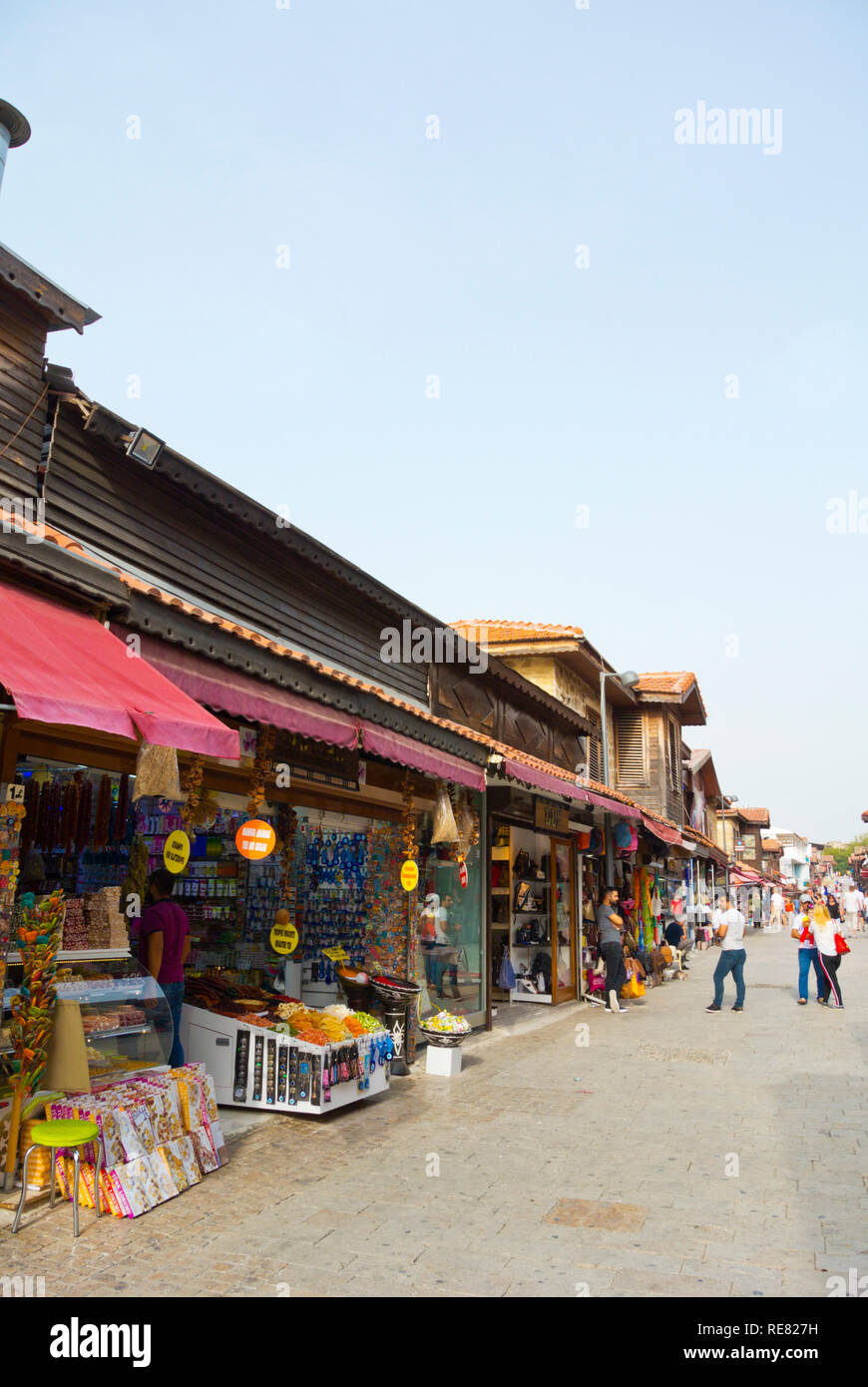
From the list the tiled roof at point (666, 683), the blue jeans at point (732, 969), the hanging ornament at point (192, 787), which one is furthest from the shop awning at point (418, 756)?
the tiled roof at point (666, 683)

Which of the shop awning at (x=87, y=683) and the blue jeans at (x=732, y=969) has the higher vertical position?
the shop awning at (x=87, y=683)

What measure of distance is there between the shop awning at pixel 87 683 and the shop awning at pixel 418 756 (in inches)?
104

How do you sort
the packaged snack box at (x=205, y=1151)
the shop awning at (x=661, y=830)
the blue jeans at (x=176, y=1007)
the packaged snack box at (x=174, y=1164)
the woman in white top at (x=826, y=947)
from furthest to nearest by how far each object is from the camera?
the shop awning at (x=661, y=830)
the woman in white top at (x=826, y=947)
the blue jeans at (x=176, y=1007)
the packaged snack box at (x=205, y=1151)
the packaged snack box at (x=174, y=1164)

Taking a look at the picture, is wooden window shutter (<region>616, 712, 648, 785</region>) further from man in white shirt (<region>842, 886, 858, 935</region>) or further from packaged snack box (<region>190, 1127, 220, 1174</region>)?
packaged snack box (<region>190, 1127, 220, 1174</region>)

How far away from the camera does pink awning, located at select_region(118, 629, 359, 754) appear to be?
235 inches

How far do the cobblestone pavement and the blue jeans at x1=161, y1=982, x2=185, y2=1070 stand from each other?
95 cm

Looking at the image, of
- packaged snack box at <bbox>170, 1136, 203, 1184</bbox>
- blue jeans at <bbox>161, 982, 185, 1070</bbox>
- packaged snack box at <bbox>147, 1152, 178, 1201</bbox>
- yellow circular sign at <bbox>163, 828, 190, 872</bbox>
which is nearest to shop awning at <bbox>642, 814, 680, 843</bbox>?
blue jeans at <bbox>161, 982, 185, 1070</bbox>

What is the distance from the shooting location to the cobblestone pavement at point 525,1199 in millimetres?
4566

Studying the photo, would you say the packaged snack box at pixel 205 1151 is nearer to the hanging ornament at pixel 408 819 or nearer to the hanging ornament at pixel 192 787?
the hanging ornament at pixel 192 787

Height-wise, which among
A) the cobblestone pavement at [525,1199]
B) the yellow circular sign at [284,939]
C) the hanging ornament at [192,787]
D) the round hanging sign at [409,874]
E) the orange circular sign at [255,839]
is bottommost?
the cobblestone pavement at [525,1199]

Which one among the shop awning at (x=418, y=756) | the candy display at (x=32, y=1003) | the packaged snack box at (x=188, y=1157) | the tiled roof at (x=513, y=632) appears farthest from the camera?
the tiled roof at (x=513, y=632)

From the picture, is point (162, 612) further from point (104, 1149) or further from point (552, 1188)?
point (552, 1188)

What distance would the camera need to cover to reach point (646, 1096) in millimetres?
8891

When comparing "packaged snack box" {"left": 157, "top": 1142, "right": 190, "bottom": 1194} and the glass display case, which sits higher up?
the glass display case
